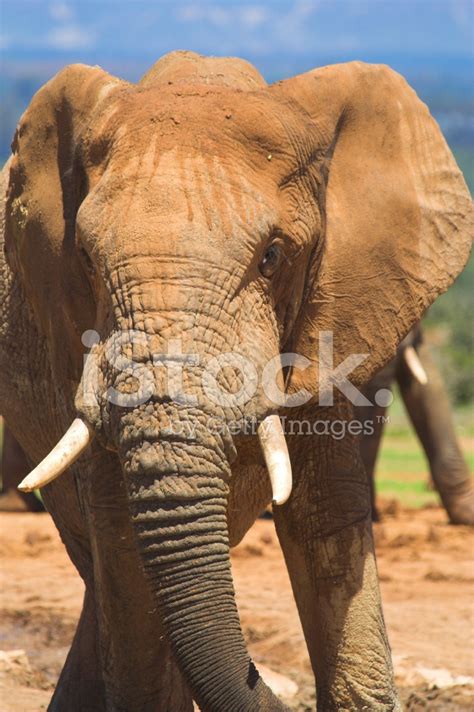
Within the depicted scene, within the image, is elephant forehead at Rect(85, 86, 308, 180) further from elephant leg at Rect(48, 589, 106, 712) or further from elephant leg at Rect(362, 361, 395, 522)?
elephant leg at Rect(362, 361, 395, 522)

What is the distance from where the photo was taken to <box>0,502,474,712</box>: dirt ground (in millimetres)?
6379

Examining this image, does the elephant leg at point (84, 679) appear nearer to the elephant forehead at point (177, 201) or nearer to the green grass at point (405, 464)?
the elephant forehead at point (177, 201)

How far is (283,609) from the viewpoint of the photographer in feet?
26.0

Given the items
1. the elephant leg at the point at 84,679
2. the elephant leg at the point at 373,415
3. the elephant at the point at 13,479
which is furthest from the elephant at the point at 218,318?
the elephant at the point at 13,479

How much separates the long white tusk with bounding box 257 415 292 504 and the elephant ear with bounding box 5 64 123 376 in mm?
720

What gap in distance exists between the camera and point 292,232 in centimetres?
443

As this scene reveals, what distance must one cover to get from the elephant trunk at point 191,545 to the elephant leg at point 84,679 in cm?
157

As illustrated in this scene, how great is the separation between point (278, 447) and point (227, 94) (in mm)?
1061

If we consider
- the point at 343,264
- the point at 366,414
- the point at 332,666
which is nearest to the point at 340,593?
the point at 332,666

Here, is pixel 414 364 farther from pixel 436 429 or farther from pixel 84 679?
pixel 84 679

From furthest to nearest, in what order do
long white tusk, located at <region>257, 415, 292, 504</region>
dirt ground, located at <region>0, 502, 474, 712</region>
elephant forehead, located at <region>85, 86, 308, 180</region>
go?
dirt ground, located at <region>0, 502, 474, 712</region>
elephant forehead, located at <region>85, 86, 308, 180</region>
long white tusk, located at <region>257, 415, 292, 504</region>

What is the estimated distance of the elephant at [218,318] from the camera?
4.00 m

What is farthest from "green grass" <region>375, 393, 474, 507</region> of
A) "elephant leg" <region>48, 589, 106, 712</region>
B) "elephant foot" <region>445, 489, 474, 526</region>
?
"elephant leg" <region>48, 589, 106, 712</region>

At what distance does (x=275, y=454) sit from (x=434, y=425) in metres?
7.36
